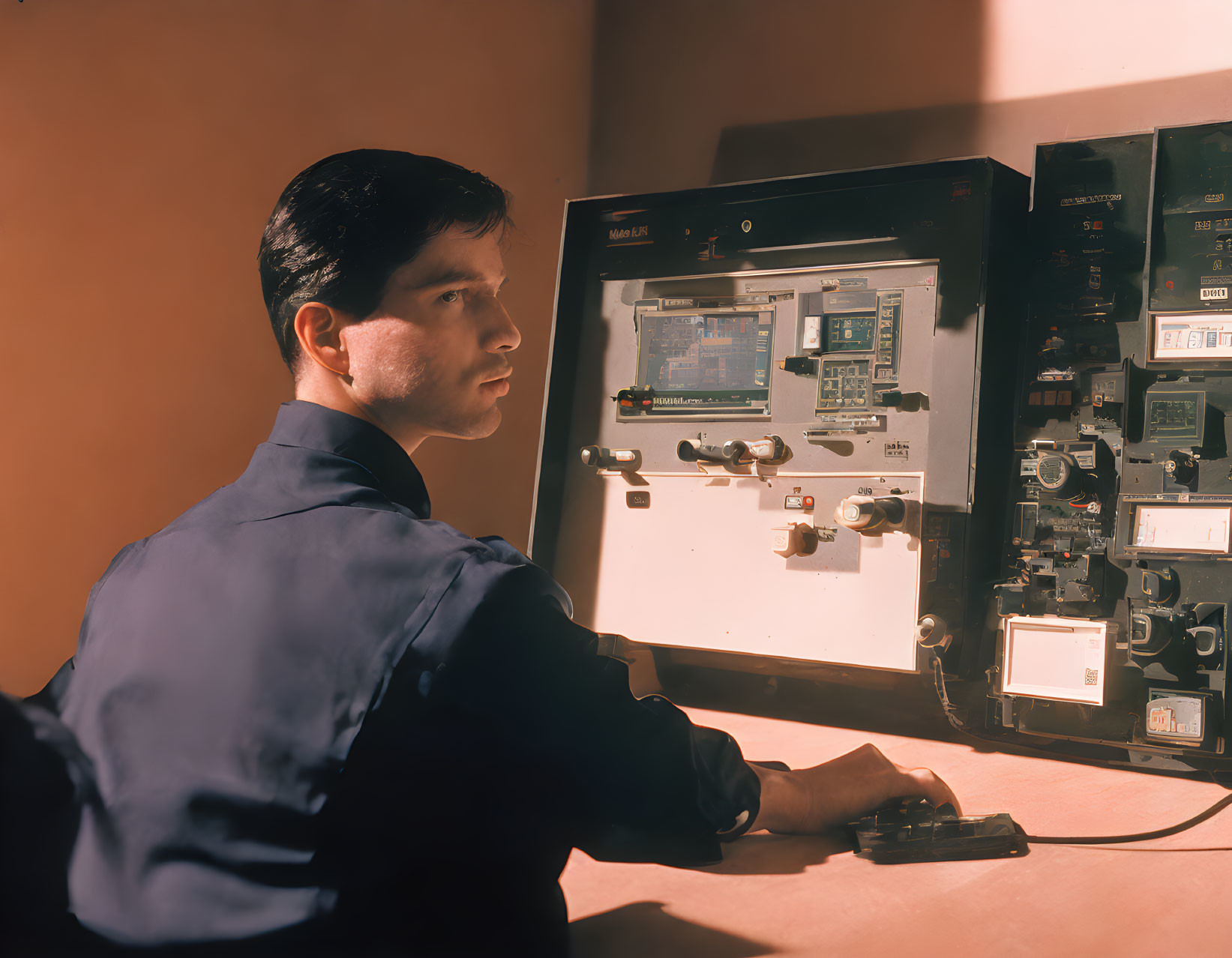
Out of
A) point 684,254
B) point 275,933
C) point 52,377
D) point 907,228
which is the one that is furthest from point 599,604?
point 275,933

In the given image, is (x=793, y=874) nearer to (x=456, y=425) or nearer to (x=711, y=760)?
(x=711, y=760)

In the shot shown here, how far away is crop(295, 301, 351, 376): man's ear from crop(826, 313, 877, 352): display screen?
916mm

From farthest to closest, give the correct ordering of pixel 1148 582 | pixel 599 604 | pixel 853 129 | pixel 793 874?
1. pixel 853 129
2. pixel 599 604
3. pixel 1148 582
4. pixel 793 874

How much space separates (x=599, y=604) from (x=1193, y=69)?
4.46 ft

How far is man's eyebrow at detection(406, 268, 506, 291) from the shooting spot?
0.91 meters

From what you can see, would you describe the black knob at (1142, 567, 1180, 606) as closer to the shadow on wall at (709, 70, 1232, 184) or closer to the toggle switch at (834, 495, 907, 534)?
the toggle switch at (834, 495, 907, 534)

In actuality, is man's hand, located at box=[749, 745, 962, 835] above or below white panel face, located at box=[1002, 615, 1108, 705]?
below

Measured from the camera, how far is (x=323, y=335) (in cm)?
90

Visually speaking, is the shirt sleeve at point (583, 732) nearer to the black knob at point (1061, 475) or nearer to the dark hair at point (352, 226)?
the dark hair at point (352, 226)

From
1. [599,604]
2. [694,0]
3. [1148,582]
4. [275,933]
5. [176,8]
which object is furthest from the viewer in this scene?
[694,0]

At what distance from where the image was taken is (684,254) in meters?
1.77

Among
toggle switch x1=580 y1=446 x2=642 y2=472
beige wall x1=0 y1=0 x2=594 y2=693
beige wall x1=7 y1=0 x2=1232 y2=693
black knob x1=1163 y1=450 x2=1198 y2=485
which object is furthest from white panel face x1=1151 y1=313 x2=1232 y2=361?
beige wall x1=0 y1=0 x2=594 y2=693

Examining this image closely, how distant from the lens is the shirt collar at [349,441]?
0.83 meters

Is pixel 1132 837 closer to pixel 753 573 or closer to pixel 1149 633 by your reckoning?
pixel 1149 633
